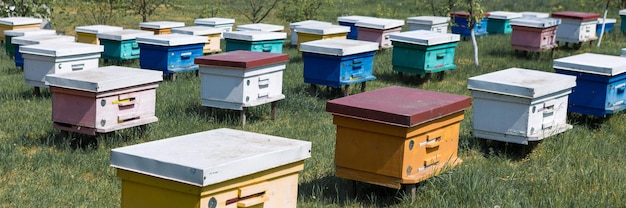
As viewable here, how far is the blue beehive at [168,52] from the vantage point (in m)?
10.6

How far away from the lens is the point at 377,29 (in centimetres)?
1410

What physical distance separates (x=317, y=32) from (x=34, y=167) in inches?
260

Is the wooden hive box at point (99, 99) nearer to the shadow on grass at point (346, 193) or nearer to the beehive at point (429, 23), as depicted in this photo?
the shadow on grass at point (346, 193)

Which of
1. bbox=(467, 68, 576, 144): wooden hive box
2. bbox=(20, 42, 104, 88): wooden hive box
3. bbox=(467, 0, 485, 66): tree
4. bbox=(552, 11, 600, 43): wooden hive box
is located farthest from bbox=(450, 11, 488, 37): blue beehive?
bbox=(467, 68, 576, 144): wooden hive box

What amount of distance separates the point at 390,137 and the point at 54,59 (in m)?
4.96

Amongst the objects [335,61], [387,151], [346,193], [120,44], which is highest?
[335,61]

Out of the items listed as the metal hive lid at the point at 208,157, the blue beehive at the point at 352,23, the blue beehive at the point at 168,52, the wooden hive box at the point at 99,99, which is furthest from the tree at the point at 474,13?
the metal hive lid at the point at 208,157

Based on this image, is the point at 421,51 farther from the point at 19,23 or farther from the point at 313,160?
the point at 19,23

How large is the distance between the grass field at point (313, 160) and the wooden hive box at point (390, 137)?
0.76 ft

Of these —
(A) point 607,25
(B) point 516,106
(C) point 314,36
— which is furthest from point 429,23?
(B) point 516,106

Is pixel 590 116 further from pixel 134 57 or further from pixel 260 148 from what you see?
pixel 134 57

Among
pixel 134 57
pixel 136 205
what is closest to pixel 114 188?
pixel 136 205

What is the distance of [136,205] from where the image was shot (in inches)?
163

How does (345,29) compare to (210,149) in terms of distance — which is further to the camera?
(345,29)
